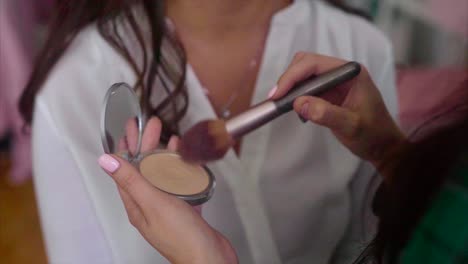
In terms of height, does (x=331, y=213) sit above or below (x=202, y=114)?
below

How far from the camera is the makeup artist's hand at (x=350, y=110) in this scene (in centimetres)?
39

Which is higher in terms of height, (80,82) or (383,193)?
(80,82)

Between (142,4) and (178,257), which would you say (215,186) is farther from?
(142,4)

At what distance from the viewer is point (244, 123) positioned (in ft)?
1.27

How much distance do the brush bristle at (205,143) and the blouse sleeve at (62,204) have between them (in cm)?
11

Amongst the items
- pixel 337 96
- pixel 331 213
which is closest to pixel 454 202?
pixel 337 96

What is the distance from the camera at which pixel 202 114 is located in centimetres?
47

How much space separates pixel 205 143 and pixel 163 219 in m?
0.06

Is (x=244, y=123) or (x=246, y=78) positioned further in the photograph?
(x=246, y=78)

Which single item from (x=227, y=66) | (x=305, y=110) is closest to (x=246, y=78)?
(x=227, y=66)

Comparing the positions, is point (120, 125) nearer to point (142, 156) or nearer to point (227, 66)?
point (142, 156)

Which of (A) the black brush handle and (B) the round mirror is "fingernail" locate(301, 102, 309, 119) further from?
(B) the round mirror

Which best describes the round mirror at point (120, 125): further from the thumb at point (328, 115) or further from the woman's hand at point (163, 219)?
the thumb at point (328, 115)

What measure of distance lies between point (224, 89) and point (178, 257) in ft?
0.61
